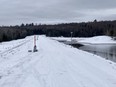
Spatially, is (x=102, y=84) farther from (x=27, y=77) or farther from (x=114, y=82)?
(x=27, y=77)

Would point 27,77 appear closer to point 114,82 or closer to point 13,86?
point 13,86

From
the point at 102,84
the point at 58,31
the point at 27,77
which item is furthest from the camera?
the point at 58,31

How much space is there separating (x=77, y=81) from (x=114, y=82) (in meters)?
1.38

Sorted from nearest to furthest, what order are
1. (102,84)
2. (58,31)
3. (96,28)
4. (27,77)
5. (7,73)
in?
(102,84) → (27,77) → (7,73) → (96,28) → (58,31)

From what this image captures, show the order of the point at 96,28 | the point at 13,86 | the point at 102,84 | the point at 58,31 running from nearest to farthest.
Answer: the point at 13,86 → the point at 102,84 → the point at 96,28 → the point at 58,31

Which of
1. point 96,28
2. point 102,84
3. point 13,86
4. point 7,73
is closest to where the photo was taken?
point 13,86

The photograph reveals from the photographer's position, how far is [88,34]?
175 metres

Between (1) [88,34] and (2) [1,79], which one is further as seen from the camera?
(1) [88,34]

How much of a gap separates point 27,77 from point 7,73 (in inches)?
47.3

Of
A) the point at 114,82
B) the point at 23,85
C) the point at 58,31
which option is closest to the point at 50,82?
the point at 23,85

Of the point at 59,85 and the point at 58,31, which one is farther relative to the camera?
the point at 58,31

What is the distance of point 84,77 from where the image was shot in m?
9.95

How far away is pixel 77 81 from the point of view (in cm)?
911

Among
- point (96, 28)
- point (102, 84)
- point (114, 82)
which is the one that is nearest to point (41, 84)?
point (102, 84)
